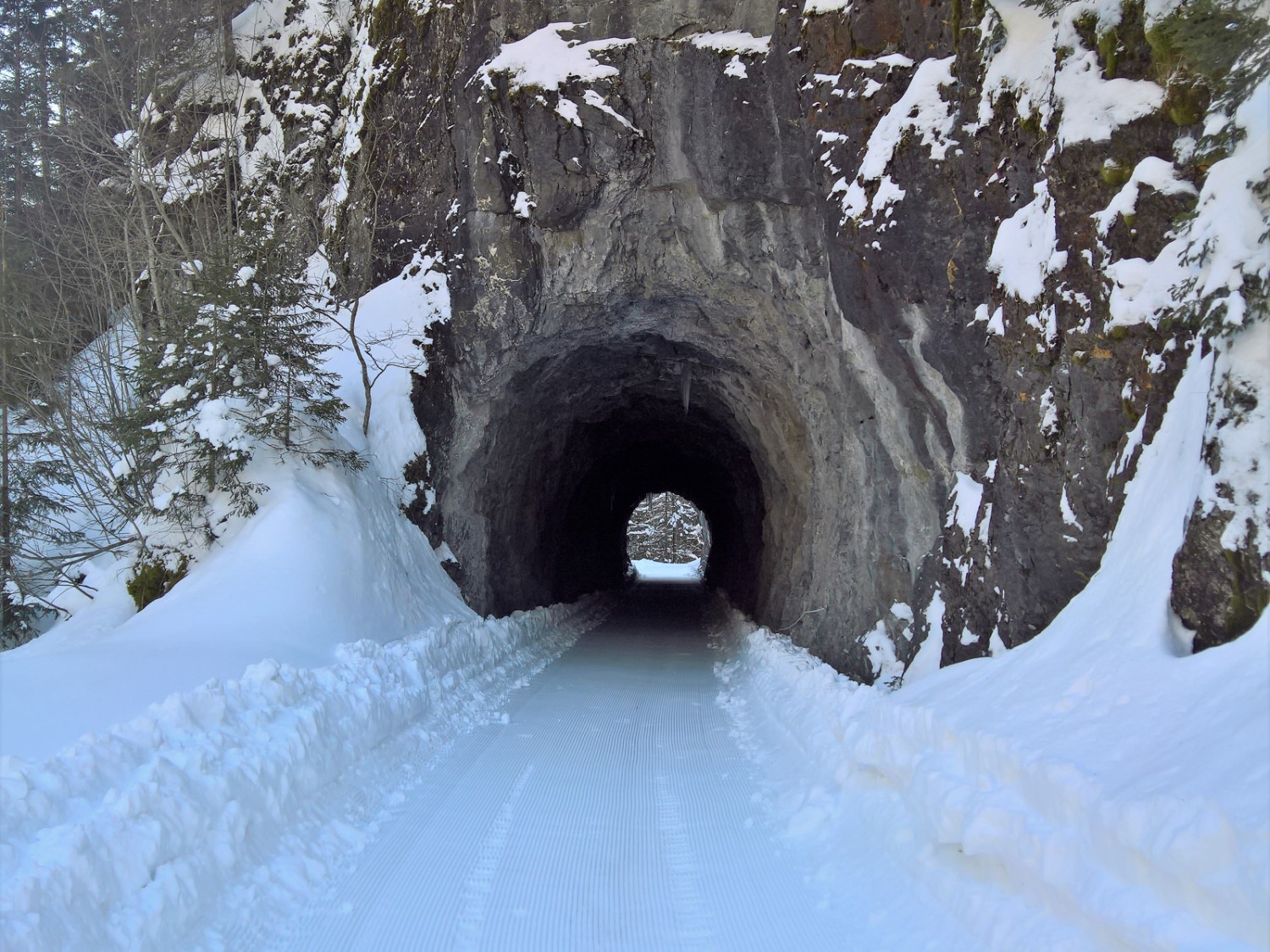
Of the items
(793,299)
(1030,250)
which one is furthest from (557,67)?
(1030,250)

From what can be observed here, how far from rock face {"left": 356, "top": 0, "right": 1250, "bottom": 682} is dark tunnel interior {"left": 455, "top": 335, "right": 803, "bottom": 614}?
12 cm

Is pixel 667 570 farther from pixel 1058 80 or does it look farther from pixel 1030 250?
pixel 1058 80

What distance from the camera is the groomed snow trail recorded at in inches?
163

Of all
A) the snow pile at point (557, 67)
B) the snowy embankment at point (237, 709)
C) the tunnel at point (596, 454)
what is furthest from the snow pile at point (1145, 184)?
the tunnel at point (596, 454)

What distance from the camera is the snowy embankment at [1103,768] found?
2926mm

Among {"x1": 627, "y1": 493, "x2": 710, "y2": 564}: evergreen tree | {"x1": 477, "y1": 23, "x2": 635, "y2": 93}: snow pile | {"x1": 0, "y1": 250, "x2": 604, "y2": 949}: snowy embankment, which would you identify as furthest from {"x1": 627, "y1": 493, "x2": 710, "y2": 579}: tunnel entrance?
{"x1": 477, "y1": 23, "x2": 635, "y2": 93}: snow pile

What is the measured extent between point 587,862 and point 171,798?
7.59 ft

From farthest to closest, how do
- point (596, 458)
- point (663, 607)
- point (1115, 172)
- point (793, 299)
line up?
point (663, 607)
point (596, 458)
point (793, 299)
point (1115, 172)

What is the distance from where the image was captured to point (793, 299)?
38.2ft

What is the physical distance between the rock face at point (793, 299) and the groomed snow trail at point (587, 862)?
2.98 m

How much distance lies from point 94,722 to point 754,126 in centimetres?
998

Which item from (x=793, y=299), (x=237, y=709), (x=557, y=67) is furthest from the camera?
(x=557, y=67)

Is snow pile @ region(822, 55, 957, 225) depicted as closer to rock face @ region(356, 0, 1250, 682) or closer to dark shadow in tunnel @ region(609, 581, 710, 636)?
rock face @ region(356, 0, 1250, 682)

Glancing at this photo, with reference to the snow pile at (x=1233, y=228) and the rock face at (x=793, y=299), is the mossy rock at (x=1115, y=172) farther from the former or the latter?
the snow pile at (x=1233, y=228)
